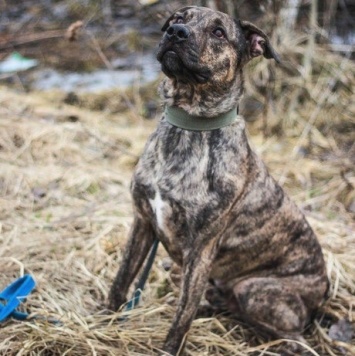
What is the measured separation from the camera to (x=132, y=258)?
3.61 meters

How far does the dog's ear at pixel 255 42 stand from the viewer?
3.28m

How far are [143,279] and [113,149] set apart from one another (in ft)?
9.48

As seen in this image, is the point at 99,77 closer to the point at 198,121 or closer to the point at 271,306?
the point at 198,121

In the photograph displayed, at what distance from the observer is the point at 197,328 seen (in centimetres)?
367

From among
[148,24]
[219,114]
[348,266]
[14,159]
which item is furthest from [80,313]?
[148,24]

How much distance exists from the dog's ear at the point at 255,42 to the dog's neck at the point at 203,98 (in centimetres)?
20

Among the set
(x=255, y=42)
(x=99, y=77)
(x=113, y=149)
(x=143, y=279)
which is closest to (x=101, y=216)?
(x=143, y=279)

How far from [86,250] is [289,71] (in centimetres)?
406

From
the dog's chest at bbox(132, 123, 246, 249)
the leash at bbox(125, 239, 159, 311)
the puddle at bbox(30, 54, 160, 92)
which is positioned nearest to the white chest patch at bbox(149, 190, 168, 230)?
the dog's chest at bbox(132, 123, 246, 249)

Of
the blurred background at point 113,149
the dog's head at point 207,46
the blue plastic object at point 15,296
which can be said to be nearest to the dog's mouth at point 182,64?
the dog's head at point 207,46

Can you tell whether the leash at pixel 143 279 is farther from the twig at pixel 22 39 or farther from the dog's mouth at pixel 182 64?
the twig at pixel 22 39

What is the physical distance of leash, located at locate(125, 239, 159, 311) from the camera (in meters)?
3.62

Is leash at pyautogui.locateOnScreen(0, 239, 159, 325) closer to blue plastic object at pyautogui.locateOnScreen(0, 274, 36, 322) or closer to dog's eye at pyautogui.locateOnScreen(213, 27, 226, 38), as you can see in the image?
Answer: blue plastic object at pyautogui.locateOnScreen(0, 274, 36, 322)

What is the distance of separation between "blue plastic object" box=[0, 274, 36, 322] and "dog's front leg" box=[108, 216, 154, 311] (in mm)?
489
